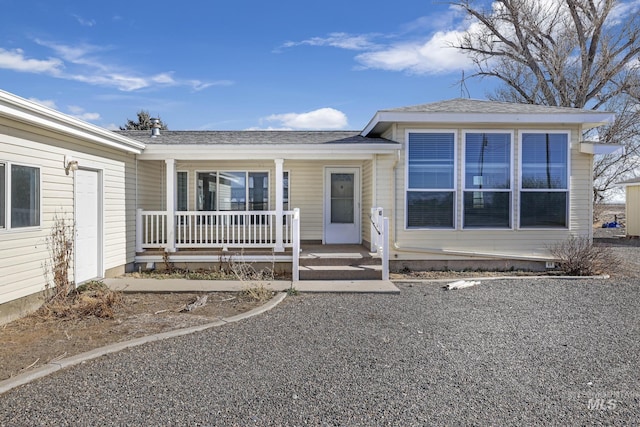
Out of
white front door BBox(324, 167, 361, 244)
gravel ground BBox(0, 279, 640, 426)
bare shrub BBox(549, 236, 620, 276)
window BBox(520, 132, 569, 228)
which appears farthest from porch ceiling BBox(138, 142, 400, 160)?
bare shrub BBox(549, 236, 620, 276)

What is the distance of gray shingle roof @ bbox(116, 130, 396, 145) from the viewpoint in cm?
930

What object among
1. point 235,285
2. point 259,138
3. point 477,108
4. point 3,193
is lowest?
point 235,285

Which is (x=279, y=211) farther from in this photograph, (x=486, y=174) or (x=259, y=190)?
(x=486, y=174)

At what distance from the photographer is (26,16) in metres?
11.2

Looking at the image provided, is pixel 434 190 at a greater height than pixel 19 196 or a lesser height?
greater

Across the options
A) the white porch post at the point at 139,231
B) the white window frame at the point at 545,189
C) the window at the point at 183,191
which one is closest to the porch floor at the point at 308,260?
the white porch post at the point at 139,231

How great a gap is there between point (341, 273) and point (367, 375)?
4.30 metres

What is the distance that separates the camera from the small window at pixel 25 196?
533cm

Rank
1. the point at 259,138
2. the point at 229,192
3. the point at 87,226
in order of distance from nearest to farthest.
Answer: the point at 87,226 → the point at 259,138 → the point at 229,192

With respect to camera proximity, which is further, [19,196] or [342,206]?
[342,206]

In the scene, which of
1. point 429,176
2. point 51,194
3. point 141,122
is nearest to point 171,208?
point 51,194

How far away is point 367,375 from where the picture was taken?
3611mm

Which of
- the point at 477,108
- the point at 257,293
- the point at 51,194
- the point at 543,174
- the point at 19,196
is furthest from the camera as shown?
the point at 477,108

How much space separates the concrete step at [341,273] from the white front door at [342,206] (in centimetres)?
294
